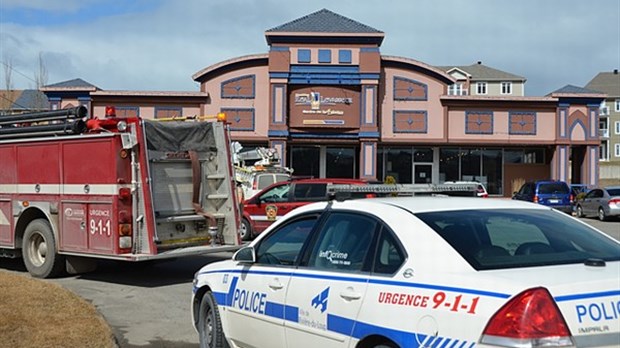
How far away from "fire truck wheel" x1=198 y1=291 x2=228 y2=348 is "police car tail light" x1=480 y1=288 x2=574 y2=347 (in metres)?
3.28

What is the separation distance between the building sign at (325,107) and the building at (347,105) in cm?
5

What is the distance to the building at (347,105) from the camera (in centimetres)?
3638

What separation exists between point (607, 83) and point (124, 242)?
287 ft

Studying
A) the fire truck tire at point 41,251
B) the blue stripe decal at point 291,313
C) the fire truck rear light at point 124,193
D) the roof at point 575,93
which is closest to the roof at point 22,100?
the fire truck tire at point 41,251

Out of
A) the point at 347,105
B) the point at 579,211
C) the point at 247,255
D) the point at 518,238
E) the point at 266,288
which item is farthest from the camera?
the point at 347,105

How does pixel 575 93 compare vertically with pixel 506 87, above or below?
below

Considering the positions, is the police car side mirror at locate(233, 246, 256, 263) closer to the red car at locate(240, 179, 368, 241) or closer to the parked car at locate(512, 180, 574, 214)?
the red car at locate(240, 179, 368, 241)

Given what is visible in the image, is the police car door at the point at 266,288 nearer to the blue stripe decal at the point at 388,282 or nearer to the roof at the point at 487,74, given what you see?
the blue stripe decal at the point at 388,282

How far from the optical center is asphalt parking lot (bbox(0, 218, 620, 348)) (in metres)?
8.13

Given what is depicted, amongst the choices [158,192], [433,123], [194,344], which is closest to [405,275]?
[194,344]

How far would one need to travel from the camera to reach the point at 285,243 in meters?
5.99

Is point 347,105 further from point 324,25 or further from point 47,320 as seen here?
point 47,320

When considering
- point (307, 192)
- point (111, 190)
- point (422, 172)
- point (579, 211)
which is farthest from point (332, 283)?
point (422, 172)

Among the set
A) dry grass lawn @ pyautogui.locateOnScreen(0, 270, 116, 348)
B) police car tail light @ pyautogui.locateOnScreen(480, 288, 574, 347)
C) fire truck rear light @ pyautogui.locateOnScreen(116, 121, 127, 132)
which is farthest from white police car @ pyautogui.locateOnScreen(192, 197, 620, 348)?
fire truck rear light @ pyautogui.locateOnScreen(116, 121, 127, 132)
